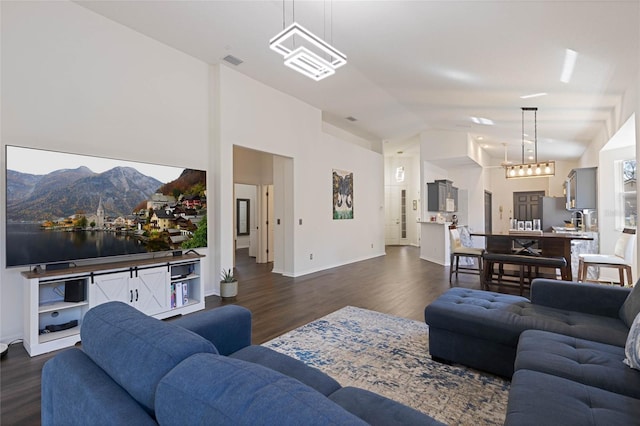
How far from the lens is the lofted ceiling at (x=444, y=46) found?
2826 mm

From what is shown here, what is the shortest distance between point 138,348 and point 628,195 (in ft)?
24.1

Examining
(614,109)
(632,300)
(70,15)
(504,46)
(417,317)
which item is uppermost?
(70,15)

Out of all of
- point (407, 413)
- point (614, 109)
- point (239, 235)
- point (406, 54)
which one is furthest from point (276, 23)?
point (239, 235)

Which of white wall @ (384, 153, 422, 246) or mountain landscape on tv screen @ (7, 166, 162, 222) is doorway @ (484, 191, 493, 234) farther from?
mountain landscape on tv screen @ (7, 166, 162, 222)

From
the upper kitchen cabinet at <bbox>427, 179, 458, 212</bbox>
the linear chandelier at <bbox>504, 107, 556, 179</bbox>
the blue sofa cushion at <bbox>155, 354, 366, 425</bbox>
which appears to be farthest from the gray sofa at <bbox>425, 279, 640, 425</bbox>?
the upper kitchen cabinet at <bbox>427, 179, 458, 212</bbox>

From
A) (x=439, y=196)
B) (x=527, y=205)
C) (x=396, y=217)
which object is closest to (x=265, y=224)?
(x=439, y=196)

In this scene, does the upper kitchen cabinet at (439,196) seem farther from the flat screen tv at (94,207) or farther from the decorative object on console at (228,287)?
the flat screen tv at (94,207)

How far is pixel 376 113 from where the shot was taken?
22.1 ft

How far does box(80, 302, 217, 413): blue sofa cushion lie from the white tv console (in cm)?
221

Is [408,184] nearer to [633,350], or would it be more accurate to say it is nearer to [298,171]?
[298,171]

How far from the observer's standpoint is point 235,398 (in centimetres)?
73

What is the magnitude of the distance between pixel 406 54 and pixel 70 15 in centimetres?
383

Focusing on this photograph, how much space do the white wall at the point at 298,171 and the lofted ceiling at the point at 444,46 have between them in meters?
0.40

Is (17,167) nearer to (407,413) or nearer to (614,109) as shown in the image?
(407,413)
